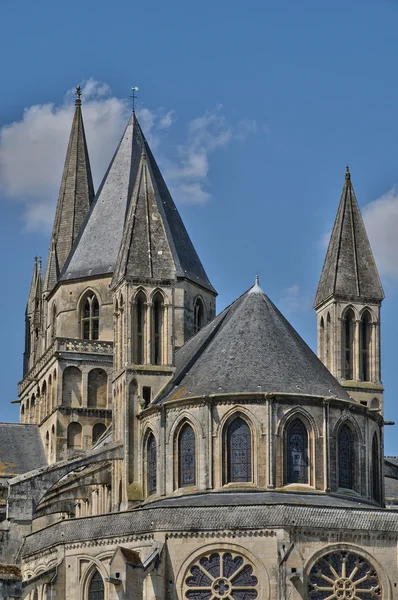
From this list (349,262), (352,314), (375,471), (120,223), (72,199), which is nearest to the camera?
(375,471)

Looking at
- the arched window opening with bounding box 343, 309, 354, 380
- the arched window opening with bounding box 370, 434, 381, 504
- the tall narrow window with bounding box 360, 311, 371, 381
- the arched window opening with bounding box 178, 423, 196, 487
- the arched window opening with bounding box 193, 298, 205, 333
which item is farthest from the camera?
the arched window opening with bounding box 193, 298, 205, 333

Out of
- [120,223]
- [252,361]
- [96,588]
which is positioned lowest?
[96,588]

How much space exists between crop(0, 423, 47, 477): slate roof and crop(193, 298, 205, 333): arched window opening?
31.4 feet

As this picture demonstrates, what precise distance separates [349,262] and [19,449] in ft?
64.3

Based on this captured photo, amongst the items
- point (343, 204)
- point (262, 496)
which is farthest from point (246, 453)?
point (343, 204)

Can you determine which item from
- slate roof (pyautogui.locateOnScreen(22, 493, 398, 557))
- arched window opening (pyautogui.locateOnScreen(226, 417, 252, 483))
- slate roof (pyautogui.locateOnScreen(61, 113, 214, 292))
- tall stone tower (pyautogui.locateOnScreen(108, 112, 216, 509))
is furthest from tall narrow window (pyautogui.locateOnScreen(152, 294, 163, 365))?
slate roof (pyautogui.locateOnScreen(61, 113, 214, 292))

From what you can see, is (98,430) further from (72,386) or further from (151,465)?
(151,465)

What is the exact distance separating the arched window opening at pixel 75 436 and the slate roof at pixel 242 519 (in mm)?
20634

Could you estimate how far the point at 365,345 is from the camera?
76.1 metres

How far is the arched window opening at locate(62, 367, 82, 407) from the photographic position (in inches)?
3359

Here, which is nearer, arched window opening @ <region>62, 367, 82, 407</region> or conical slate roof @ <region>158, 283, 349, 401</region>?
conical slate roof @ <region>158, 283, 349, 401</region>

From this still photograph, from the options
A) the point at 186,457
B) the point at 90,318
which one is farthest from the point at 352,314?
the point at 90,318

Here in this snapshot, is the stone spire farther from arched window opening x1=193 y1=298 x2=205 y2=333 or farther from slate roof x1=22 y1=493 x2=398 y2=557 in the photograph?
slate roof x1=22 y1=493 x2=398 y2=557

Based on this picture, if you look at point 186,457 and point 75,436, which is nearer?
point 186,457
